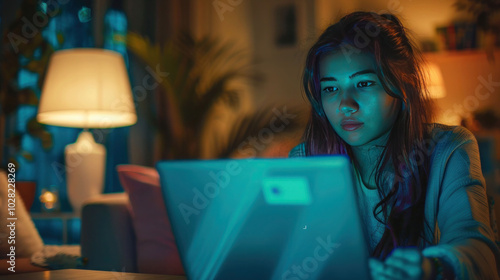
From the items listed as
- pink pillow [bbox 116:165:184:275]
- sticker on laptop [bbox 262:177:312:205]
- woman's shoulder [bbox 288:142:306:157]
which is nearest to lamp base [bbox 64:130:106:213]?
pink pillow [bbox 116:165:184:275]

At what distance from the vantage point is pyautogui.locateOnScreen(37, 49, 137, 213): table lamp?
232 cm

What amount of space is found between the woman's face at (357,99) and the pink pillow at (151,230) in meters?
0.88

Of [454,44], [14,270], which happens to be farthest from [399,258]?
[454,44]

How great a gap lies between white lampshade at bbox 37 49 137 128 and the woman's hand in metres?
2.06

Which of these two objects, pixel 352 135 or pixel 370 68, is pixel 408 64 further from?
pixel 352 135

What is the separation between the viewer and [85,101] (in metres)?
2.31

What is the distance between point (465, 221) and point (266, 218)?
33cm

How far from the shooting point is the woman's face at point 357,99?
1.02 m

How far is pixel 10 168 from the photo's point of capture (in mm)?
2385

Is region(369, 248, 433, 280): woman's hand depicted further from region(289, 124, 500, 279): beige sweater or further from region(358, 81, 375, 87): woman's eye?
region(358, 81, 375, 87): woman's eye

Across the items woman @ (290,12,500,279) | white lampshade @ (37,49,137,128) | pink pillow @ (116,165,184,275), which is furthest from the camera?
white lampshade @ (37,49,137,128)

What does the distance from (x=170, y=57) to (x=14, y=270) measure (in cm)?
234

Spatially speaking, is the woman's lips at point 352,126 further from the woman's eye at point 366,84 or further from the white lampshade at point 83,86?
the white lampshade at point 83,86

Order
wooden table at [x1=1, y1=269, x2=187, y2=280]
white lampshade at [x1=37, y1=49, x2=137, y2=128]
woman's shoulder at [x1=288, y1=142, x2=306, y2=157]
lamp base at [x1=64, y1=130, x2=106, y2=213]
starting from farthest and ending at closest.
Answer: lamp base at [x1=64, y1=130, x2=106, y2=213]
white lampshade at [x1=37, y1=49, x2=137, y2=128]
woman's shoulder at [x1=288, y1=142, x2=306, y2=157]
wooden table at [x1=1, y1=269, x2=187, y2=280]
